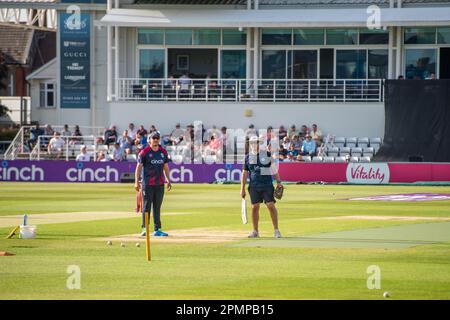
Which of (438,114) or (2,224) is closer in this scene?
(2,224)

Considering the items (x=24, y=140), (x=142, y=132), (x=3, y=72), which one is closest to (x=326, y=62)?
(x=142, y=132)

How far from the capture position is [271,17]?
45531 mm

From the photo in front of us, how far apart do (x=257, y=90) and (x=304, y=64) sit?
302 centimetres

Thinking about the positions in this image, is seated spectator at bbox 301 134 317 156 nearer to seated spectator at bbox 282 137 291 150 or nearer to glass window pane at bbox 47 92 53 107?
A: seated spectator at bbox 282 137 291 150

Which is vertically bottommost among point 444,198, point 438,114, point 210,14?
point 444,198

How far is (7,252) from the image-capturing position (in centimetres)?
1650

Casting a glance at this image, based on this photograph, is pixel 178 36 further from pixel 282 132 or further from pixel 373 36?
pixel 373 36

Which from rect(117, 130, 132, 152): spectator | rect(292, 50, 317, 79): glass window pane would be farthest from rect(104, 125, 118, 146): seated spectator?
rect(292, 50, 317, 79): glass window pane

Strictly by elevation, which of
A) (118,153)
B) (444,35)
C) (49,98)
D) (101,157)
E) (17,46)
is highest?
(17,46)

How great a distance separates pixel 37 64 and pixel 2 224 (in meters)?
50.4

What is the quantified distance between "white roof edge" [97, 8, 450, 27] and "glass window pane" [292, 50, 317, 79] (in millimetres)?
1925
